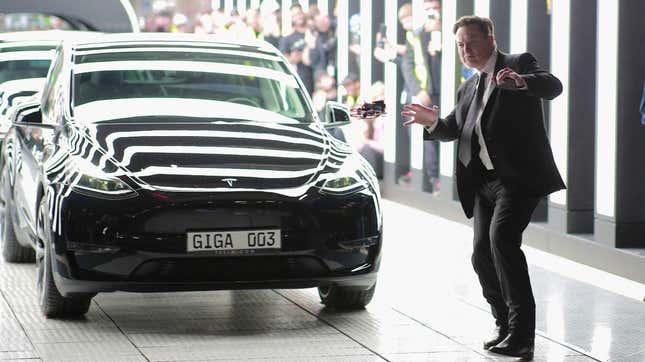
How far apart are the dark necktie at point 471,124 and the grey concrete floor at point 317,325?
38.3 inches

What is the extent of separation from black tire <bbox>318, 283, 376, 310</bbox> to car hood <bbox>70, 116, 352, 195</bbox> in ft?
2.54

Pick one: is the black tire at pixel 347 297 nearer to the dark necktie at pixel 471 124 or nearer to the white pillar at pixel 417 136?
the dark necktie at pixel 471 124

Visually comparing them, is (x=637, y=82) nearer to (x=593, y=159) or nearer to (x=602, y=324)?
(x=593, y=159)

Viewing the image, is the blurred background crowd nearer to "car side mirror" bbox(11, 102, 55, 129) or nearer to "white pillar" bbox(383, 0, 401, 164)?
"white pillar" bbox(383, 0, 401, 164)

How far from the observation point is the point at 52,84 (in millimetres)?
9086

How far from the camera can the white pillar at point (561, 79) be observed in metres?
10.9

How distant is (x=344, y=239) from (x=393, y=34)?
813cm

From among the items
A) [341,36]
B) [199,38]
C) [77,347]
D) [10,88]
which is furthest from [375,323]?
[341,36]

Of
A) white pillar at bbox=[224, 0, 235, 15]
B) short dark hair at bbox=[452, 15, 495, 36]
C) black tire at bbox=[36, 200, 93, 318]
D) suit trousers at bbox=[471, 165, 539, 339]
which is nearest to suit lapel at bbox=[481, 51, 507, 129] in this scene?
short dark hair at bbox=[452, 15, 495, 36]

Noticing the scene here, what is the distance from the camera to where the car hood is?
289 inches

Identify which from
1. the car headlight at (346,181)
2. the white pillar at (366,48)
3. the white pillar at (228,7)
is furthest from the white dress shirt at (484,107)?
the white pillar at (228,7)

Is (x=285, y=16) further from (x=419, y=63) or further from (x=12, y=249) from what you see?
(x=12, y=249)

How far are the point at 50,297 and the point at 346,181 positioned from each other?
1.72 metres

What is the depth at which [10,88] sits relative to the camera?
11.3m
